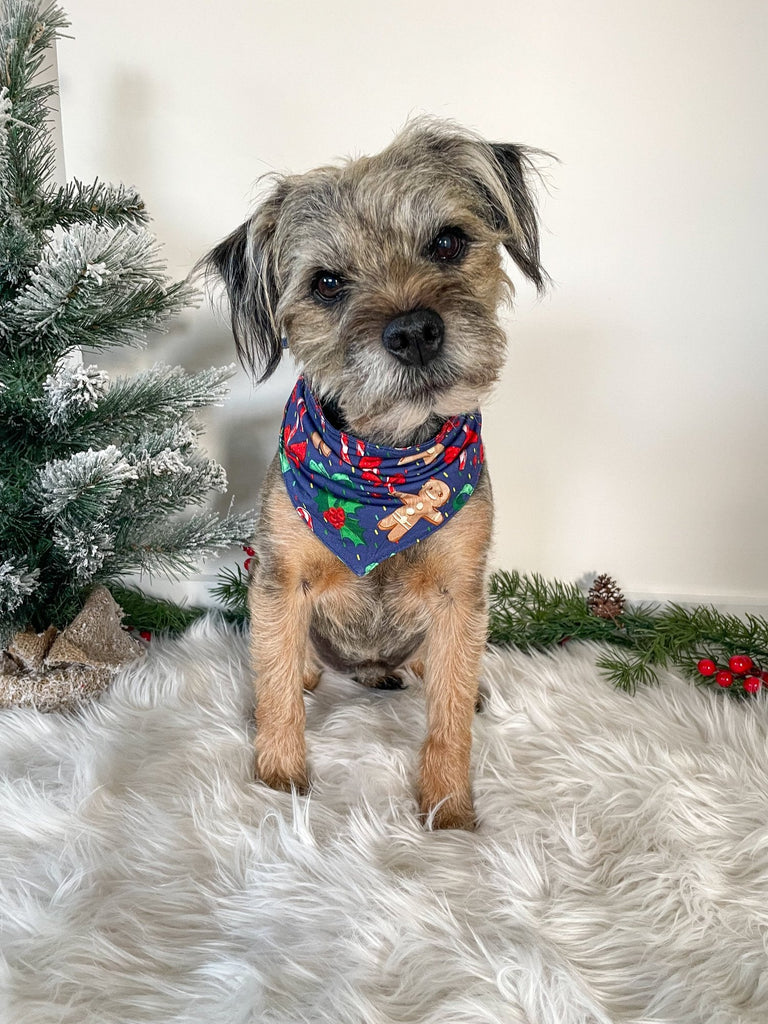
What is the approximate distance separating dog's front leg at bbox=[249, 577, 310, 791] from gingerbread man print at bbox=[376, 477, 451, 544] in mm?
223

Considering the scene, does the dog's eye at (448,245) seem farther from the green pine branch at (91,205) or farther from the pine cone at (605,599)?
the pine cone at (605,599)

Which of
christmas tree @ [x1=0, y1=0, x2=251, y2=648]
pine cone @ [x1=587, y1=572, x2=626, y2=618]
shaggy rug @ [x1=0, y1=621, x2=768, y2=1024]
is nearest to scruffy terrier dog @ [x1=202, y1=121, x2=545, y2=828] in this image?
shaggy rug @ [x1=0, y1=621, x2=768, y2=1024]

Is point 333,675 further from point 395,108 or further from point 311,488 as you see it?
point 395,108

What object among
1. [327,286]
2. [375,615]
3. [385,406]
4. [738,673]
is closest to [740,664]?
[738,673]

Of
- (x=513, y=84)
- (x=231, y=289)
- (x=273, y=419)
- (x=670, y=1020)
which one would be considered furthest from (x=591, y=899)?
(x=513, y=84)

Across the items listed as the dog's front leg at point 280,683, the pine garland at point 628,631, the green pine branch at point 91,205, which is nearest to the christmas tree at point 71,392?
the green pine branch at point 91,205

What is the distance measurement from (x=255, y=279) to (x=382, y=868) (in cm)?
99

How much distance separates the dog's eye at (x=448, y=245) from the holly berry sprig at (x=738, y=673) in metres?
1.11

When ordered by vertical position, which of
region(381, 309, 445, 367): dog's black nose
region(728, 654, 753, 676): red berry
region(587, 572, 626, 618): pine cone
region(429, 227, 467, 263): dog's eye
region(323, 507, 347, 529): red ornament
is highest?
region(429, 227, 467, 263): dog's eye

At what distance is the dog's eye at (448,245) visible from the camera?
3.98 feet

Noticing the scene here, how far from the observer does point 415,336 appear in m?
1.06

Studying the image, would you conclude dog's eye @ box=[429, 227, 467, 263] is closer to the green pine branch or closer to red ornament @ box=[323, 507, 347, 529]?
red ornament @ box=[323, 507, 347, 529]

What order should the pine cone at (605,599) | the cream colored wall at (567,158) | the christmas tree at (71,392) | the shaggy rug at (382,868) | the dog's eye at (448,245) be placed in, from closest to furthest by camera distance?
the shaggy rug at (382,868) → the dog's eye at (448,245) → the christmas tree at (71,392) → the cream colored wall at (567,158) → the pine cone at (605,599)

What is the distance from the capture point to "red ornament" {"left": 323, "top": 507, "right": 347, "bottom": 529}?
4.20 feet
